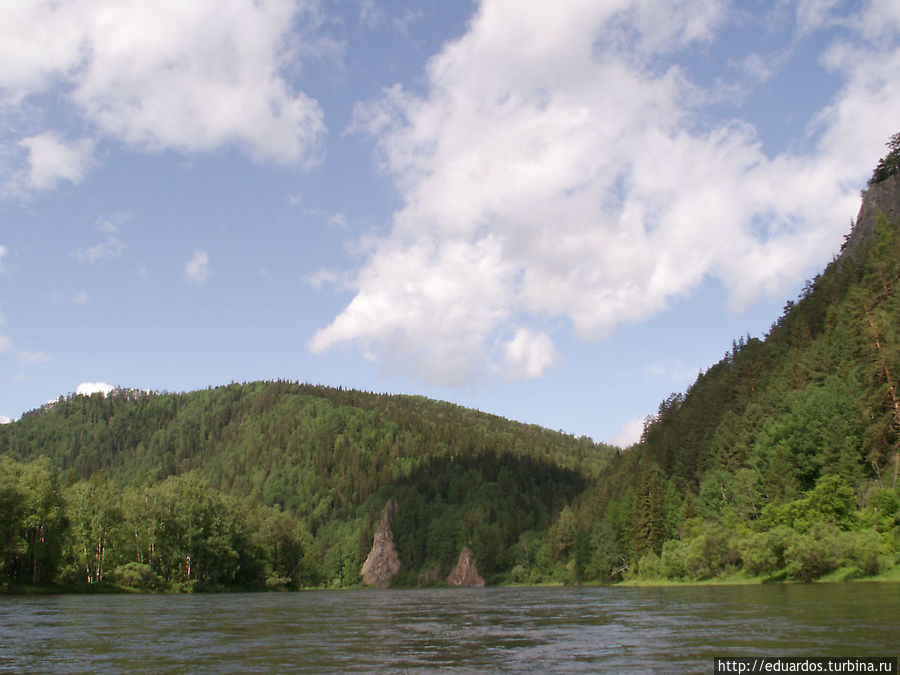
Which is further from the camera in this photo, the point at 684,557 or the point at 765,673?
the point at 684,557

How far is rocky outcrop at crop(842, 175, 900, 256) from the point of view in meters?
141

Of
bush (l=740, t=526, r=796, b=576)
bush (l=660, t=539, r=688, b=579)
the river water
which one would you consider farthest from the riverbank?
the river water

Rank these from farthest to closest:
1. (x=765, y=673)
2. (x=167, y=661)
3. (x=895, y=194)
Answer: (x=895, y=194) < (x=167, y=661) < (x=765, y=673)

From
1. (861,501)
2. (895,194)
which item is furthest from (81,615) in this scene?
(895,194)

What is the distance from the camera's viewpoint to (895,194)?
142 meters

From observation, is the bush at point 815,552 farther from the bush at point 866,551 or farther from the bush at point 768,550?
the bush at point 768,550

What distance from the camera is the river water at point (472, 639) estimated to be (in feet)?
83.9

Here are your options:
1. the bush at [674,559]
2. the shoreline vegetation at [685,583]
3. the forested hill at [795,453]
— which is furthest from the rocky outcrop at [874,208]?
the shoreline vegetation at [685,583]

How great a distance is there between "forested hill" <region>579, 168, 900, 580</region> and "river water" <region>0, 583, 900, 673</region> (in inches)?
1172

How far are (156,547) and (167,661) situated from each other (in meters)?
97.9

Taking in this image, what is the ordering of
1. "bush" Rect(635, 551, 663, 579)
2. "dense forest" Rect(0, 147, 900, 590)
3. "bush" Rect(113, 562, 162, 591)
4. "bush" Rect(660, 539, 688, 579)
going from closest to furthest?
"dense forest" Rect(0, 147, 900, 590)
"bush" Rect(113, 562, 162, 591)
"bush" Rect(660, 539, 688, 579)
"bush" Rect(635, 551, 663, 579)

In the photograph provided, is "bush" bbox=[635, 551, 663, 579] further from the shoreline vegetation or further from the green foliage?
the green foliage

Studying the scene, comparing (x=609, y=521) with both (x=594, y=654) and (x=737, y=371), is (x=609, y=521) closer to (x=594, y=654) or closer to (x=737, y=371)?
(x=737, y=371)

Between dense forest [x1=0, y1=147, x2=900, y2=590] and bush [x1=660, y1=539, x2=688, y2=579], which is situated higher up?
dense forest [x1=0, y1=147, x2=900, y2=590]
